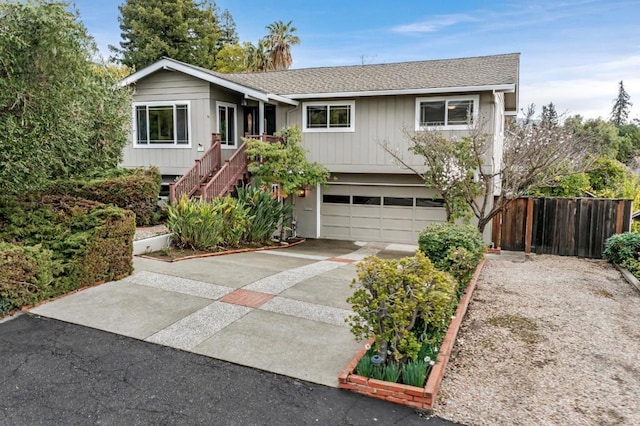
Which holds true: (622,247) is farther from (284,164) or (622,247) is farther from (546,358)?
(284,164)

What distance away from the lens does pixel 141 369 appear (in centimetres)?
508

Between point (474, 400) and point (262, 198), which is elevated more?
point (262, 198)

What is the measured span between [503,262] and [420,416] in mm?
8830

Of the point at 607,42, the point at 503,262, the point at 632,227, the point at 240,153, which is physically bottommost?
the point at 503,262

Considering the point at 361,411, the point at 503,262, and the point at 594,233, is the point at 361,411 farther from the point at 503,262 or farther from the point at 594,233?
the point at 594,233

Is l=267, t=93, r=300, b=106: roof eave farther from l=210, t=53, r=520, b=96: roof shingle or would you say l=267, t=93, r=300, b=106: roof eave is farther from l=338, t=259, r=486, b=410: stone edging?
l=338, t=259, r=486, b=410: stone edging

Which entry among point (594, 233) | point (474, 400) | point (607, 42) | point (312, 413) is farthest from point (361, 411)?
point (607, 42)

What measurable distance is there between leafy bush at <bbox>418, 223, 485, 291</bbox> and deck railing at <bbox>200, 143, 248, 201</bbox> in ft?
23.3

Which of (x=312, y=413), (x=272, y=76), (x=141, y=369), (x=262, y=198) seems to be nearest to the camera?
(x=312, y=413)

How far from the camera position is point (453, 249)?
771cm

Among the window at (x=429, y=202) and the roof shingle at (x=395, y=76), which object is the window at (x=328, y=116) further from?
the window at (x=429, y=202)

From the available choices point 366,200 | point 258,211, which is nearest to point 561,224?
point 366,200

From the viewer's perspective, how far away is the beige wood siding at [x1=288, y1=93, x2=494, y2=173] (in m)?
15.0

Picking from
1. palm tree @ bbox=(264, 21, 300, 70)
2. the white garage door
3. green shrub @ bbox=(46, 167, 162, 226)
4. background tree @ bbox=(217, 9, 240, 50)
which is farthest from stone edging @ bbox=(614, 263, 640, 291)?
background tree @ bbox=(217, 9, 240, 50)
